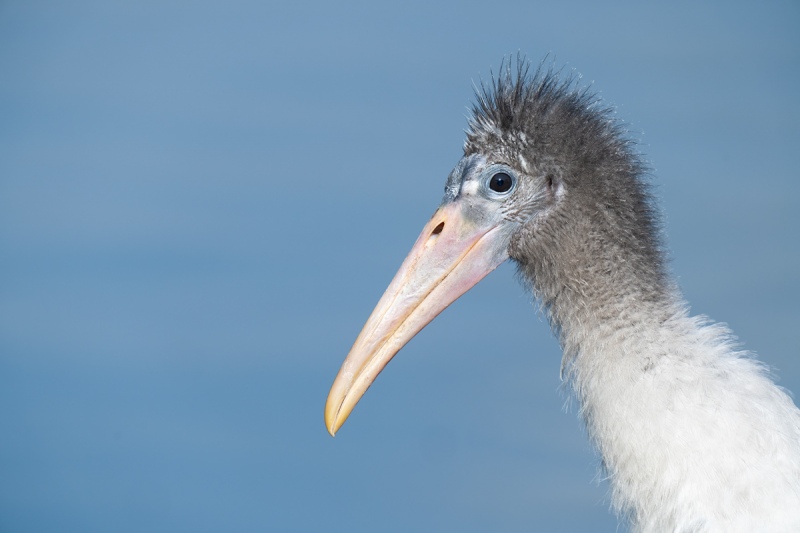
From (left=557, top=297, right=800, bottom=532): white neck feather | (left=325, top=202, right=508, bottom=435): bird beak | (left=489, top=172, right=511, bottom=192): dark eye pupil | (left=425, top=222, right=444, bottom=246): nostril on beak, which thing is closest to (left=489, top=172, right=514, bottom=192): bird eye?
(left=489, top=172, right=511, bottom=192): dark eye pupil

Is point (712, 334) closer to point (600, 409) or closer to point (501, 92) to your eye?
point (600, 409)

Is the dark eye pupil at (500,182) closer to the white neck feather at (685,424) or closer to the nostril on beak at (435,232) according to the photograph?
the nostril on beak at (435,232)

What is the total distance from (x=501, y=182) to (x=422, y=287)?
2.68 feet

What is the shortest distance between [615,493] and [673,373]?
0.80 metres

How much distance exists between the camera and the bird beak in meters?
6.56

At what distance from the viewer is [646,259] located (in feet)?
20.2

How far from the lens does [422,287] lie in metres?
6.70

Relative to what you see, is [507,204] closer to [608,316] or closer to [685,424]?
[608,316]

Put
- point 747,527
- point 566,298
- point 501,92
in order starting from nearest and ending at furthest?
point 747,527 < point 566,298 < point 501,92

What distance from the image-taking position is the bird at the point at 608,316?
5.54 metres

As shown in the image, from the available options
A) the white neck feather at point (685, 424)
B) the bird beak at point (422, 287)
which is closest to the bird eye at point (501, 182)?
the bird beak at point (422, 287)

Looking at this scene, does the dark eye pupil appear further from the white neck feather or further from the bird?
the white neck feather

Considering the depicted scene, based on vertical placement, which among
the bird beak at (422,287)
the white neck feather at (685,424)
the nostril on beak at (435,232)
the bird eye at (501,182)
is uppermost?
the bird eye at (501,182)

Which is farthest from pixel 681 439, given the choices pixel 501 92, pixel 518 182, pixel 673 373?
pixel 501 92
